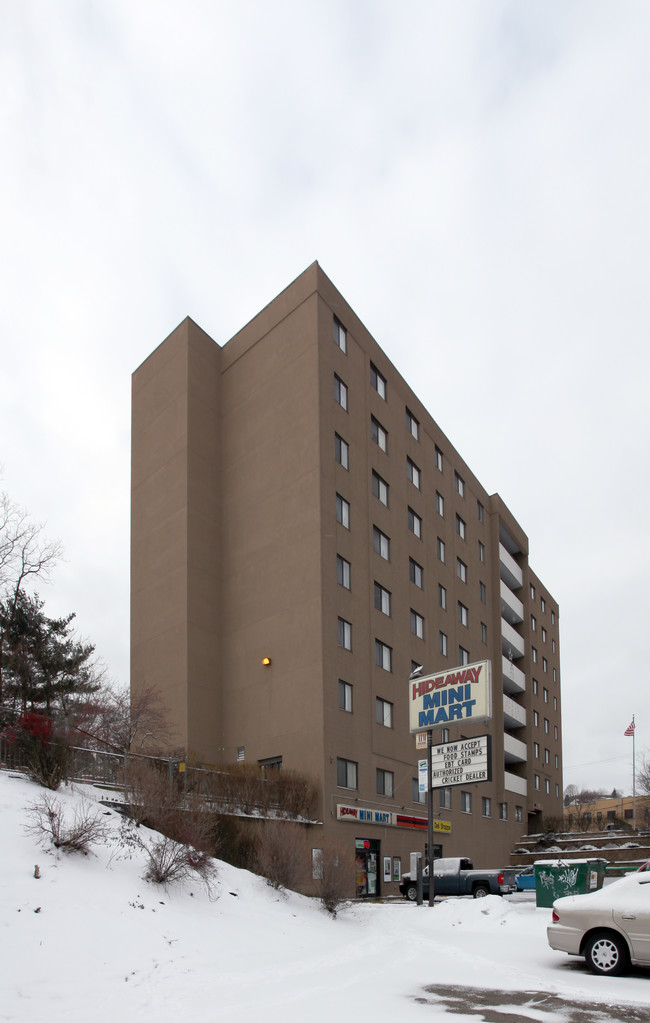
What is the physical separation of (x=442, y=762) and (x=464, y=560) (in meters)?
29.4

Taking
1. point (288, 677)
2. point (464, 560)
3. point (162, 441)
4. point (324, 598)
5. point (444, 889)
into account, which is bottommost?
point (444, 889)

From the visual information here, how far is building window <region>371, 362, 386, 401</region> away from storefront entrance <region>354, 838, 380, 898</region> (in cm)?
2256

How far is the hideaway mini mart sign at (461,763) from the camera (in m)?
26.0

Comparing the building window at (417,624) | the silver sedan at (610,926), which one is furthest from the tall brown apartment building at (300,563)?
the silver sedan at (610,926)

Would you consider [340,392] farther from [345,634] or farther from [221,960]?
[221,960]

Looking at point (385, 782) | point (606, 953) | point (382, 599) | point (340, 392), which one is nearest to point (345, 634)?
point (382, 599)

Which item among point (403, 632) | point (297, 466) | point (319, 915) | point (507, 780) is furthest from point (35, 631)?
point (507, 780)

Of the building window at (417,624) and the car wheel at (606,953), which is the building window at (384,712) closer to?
the building window at (417,624)

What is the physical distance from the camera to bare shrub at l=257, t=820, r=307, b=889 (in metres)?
18.3

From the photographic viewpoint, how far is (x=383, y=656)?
4078 centimetres

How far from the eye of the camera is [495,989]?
1118 cm

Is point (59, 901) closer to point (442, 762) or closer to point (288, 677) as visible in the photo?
point (442, 762)

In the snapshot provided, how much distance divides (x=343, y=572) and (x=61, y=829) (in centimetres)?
2440

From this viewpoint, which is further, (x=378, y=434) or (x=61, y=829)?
(x=378, y=434)
